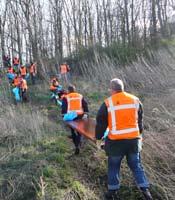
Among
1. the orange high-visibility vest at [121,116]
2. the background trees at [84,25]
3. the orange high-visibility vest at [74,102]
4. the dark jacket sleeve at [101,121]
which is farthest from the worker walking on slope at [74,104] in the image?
the background trees at [84,25]

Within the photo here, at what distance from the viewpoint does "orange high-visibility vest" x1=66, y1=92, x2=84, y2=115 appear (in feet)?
27.8

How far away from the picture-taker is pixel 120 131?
5.36 meters

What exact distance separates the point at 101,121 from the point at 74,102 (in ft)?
10.0

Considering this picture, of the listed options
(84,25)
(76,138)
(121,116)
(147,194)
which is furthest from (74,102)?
(84,25)

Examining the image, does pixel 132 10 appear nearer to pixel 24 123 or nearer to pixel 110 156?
pixel 24 123

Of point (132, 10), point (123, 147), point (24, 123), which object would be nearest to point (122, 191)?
point (123, 147)

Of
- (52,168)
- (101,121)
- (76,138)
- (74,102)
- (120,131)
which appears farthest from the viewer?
(74,102)

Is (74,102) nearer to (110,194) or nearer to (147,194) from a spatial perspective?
(110,194)

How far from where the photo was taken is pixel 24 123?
1016 cm

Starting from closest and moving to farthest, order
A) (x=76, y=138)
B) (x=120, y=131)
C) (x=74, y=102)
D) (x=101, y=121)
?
(x=120, y=131), (x=101, y=121), (x=76, y=138), (x=74, y=102)

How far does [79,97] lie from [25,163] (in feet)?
6.87

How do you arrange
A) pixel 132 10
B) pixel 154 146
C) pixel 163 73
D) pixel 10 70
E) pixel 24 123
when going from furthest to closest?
pixel 132 10
pixel 10 70
pixel 163 73
pixel 24 123
pixel 154 146

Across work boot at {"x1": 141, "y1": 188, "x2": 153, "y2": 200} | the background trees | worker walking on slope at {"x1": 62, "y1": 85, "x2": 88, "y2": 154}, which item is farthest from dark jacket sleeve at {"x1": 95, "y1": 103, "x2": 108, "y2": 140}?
the background trees

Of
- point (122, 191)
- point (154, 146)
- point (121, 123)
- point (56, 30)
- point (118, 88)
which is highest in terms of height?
point (56, 30)
